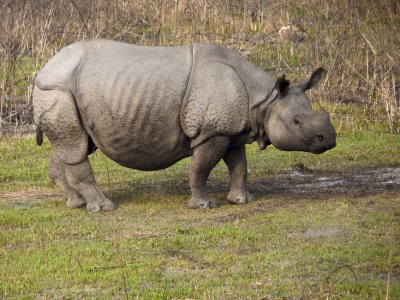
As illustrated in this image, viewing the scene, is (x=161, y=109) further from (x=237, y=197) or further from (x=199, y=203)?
(x=237, y=197)

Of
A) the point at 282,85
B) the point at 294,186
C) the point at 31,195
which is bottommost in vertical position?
the point at 31,195

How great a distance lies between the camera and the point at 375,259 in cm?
794

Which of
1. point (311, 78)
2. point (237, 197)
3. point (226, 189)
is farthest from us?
point (226, 189)

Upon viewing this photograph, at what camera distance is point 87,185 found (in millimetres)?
10148

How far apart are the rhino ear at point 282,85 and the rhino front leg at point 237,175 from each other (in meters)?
0.78

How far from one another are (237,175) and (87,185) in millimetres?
Result: 1543

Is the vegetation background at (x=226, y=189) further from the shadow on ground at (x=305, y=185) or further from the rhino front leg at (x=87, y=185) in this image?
the rhino front leg at (x=87, y=185)

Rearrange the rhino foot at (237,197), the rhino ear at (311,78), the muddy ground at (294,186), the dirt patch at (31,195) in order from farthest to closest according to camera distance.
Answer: the muddy ground at (294,186) < the dirt patch at (31,195) < the rhino foot at (237,197) < the rhino ear at (311,78)

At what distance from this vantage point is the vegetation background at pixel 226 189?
24.9ft

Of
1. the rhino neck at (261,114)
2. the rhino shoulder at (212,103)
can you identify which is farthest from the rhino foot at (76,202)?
the rhino neck at (261,114)

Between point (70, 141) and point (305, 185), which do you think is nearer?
point (70, 141)

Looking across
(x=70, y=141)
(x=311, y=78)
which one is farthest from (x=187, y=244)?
(x=311, y=78)

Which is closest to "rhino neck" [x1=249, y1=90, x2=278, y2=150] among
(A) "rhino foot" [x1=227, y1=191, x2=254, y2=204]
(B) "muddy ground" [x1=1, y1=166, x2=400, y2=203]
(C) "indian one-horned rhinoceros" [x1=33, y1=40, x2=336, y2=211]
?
(C) "indian one-horned rhinoceros" [x1=33, y1=40, x2=336, y2=211]

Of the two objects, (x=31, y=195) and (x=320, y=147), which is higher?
(x=320, y=147)
